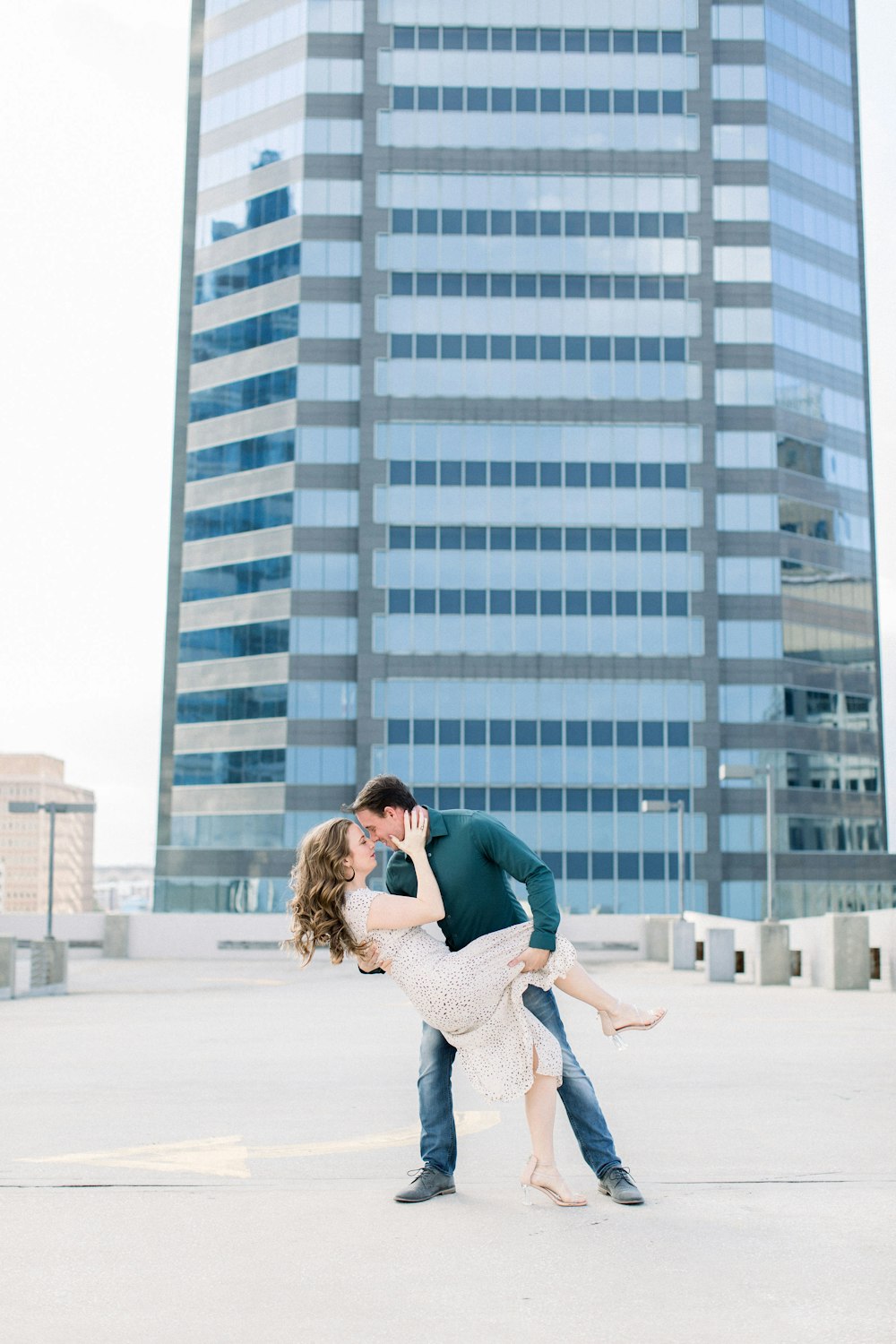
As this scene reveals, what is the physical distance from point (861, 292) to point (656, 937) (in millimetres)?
56574

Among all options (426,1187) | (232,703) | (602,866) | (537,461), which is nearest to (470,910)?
(426,1187)

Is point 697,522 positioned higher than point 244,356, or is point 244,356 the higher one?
point 244,356

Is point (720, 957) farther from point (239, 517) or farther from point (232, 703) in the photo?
point (239, 517)

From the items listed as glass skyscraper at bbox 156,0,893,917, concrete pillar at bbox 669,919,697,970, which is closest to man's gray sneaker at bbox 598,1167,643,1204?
concrete pillar at bbox 669,919,697,970

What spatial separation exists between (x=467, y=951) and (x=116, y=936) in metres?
36.4

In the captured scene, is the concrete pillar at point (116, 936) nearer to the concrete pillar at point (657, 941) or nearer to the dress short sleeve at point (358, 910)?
the concrete pillar at point (657, 941)

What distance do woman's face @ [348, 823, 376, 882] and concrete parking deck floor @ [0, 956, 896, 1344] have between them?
1.28m

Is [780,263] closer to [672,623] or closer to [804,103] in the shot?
[804,103]

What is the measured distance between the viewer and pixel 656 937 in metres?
36.6

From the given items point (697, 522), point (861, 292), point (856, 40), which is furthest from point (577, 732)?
point (856, 40)

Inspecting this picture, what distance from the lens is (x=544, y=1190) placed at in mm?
5547

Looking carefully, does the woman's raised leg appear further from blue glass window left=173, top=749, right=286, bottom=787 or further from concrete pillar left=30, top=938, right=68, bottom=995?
blue glass window left=173, top=749, right=286, bottom=787

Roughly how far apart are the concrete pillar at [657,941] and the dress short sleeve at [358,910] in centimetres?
3114

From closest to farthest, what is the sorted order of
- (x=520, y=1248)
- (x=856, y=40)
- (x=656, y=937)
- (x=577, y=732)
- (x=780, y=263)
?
(x=520, y=1248) < (x=656, y=937) < (x=577, y=732) < (x=780, y=263) < (x=856, y=40)
